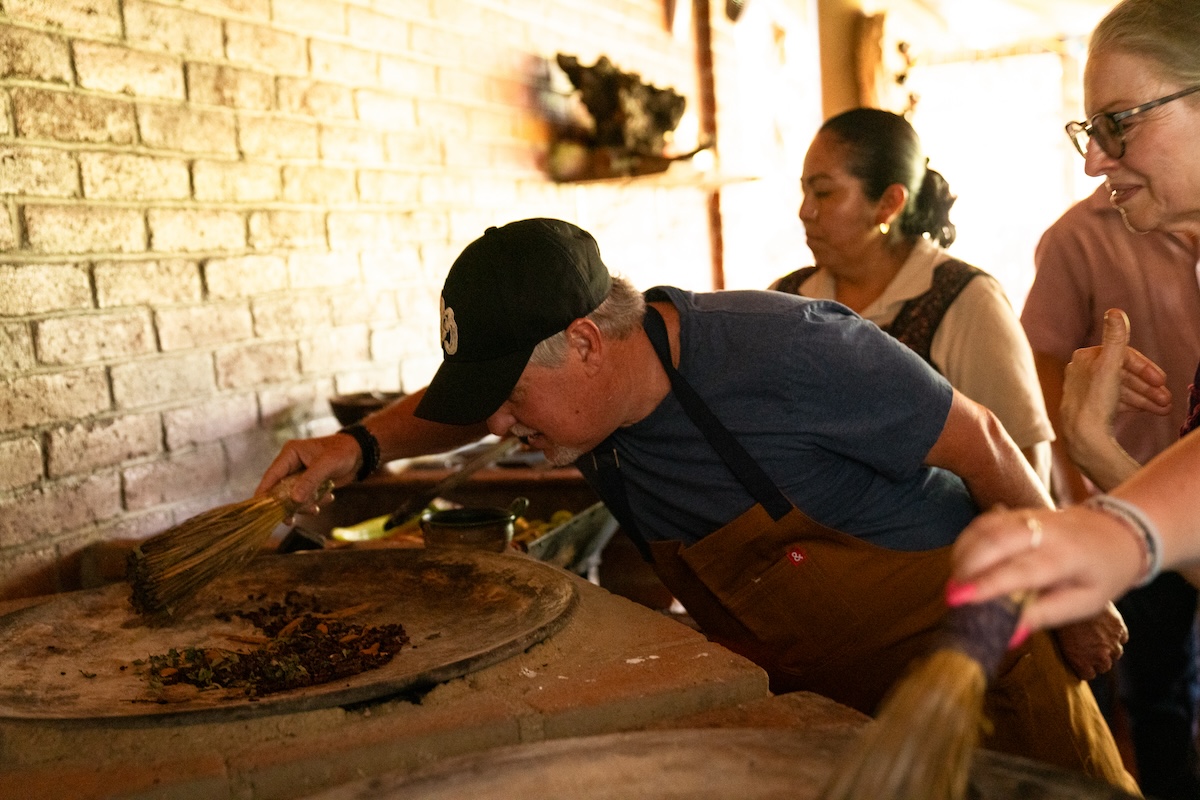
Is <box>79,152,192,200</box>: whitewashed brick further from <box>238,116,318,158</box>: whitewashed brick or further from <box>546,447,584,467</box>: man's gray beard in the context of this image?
<box>546,447,584,467</box>: man's gray beard

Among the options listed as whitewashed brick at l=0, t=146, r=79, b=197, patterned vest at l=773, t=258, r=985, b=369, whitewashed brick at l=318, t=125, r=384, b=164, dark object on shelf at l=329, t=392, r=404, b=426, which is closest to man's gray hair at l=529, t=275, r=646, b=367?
patterned vest at l=773, t=258, r=985, b=369

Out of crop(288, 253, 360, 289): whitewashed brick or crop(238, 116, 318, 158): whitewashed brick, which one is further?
crop(288, 253, 360, 289): whitewashed brick

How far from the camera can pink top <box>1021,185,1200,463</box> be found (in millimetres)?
2994

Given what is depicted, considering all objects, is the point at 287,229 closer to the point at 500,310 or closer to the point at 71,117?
the point at 71,117

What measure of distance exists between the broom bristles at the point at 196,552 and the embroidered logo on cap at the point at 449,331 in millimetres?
505

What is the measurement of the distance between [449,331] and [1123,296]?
2.09m

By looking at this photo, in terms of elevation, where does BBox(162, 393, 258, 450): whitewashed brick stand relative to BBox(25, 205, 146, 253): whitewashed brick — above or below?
below

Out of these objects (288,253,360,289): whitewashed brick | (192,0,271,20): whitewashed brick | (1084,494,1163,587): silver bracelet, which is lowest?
(1084,494,1163,587): silver bracelet

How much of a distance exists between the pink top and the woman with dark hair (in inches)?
12.6

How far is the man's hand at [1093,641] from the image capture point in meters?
2.04

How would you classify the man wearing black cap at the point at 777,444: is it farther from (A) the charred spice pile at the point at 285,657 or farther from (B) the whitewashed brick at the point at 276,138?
(B) the whitewashed brick at the point at 276,138

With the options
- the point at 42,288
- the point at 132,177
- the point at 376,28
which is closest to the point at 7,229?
the point at 42,288

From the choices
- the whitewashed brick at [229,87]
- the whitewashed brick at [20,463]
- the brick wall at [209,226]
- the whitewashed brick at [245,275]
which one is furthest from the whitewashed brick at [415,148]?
the whitewashed brick at [20,463]

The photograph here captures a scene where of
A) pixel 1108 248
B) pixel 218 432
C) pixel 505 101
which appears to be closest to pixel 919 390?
pixel 1108 248
